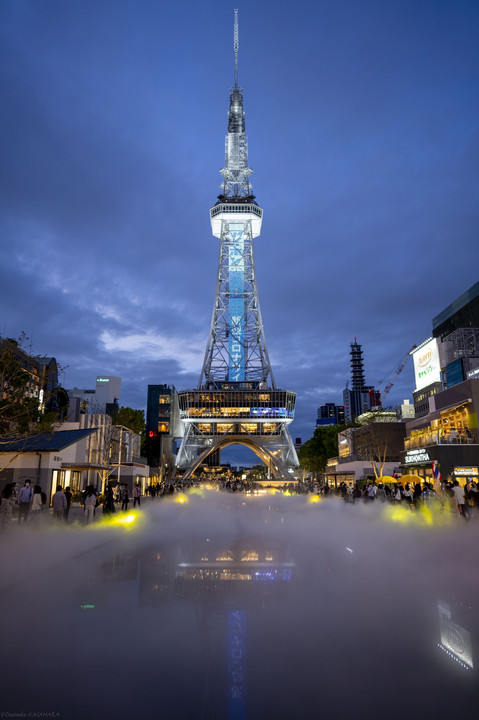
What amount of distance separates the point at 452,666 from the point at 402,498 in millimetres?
22578

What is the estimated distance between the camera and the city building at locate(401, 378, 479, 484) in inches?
1604

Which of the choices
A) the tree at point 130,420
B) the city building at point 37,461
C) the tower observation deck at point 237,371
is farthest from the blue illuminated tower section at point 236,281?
the city building at point 37,461

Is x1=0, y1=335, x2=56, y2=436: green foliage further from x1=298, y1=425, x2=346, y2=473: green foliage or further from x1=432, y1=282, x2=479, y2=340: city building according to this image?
x1=432, y1=282, x2=479, y2=340: city building

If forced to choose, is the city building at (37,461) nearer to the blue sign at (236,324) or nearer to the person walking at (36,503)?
the person walking at (36,503)

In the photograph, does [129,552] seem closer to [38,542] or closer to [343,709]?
[38,542]

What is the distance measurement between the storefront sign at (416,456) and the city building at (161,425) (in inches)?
3090

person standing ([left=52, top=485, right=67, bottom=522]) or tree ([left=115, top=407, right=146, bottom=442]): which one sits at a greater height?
tree ([left=115, top=407, right=146, bottom=442])

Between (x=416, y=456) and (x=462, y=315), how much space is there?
62.3m

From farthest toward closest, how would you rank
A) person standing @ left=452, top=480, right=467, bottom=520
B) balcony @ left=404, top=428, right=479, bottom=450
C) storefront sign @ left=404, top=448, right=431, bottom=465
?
storefront sign @ left=404, top=448, right=431, bottom=465, balcony @ left=404, top=428, right=479, bottom=450, person standing @ left=452, top=480, right=467, bottom=520

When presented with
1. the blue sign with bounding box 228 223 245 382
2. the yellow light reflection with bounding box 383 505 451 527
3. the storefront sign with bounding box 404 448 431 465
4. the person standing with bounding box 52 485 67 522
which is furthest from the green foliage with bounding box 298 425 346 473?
the person standing with bounding box 52 485 67 522

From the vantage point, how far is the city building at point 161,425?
12275 centimetres

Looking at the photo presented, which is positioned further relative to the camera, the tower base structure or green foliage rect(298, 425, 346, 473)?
the tower base structure

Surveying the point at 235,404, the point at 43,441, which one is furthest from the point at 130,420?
the point at 235,404

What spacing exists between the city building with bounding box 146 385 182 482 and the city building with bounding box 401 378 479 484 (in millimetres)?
80015
